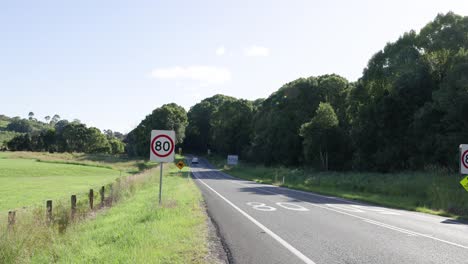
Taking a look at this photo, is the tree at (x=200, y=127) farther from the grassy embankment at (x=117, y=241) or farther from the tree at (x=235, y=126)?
the grassy embankment at (x=117, y=241)

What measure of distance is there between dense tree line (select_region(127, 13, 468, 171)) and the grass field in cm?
2690

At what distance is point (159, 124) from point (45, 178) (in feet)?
190

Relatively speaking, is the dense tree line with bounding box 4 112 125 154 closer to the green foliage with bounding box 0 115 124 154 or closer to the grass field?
the green foliage with bounding box 0 115 124 154

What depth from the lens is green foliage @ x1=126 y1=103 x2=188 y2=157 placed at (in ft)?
349

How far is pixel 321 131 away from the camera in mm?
54750

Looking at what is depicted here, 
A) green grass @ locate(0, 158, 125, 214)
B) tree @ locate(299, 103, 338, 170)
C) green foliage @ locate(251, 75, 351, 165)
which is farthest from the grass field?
tree @ locate(299, 103, 338, 170)

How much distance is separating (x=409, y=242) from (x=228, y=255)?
4382mm

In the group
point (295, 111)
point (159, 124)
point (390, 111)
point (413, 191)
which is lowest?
point (413, 191)

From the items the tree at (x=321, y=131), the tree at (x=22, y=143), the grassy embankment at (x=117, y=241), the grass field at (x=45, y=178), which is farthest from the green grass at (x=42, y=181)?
the tree at (x=22, y=143)

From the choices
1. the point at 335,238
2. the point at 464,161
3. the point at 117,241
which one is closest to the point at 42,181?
the point at 117,241

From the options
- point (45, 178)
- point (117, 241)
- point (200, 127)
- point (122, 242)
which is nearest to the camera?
point (122, 242)

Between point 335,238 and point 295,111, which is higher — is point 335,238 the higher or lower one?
the lower one

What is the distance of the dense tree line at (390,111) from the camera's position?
114ft

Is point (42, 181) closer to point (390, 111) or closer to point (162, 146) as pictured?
point (162, 146)
